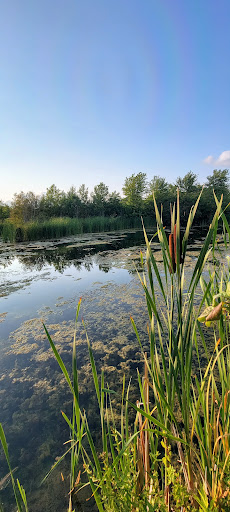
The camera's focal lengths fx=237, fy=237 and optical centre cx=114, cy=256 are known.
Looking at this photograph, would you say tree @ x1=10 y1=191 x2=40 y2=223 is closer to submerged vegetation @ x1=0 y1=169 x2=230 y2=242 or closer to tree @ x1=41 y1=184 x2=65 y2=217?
submerged vegetation @ x1=0 y1=169 x2=230 y2=242

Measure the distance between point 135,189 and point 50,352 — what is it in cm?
2114

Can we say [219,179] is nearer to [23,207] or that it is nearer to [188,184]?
[188,184]

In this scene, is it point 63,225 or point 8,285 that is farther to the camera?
point 63,225

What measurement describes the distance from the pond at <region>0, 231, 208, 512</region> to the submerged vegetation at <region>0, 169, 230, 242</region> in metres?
6.90

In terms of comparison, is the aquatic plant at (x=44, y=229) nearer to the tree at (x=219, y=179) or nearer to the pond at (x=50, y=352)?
the pond at (x=50, y=352)

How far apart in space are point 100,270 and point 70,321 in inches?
96.4

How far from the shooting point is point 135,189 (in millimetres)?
22047

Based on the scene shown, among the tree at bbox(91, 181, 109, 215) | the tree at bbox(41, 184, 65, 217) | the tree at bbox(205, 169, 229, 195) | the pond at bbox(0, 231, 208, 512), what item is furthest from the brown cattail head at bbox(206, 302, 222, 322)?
the tree at bbox(205, 169, 229, 195)

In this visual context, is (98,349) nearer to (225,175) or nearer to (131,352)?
(131,352)

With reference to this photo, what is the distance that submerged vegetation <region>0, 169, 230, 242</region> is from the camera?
38.1 ft

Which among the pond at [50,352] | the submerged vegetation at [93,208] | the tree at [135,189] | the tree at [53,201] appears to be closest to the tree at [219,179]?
the submerged vegetation at [93,208]

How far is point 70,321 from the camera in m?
2.89

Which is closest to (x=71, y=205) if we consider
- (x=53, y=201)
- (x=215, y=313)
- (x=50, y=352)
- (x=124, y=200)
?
(x=53, y=201)

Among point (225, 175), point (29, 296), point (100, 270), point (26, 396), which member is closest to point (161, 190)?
point (225, 175)
